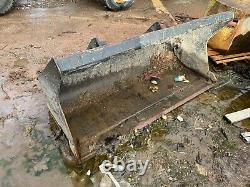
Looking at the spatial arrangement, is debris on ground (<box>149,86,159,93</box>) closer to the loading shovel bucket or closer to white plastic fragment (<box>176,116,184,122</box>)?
the loading shovel bucket

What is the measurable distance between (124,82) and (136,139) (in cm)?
74

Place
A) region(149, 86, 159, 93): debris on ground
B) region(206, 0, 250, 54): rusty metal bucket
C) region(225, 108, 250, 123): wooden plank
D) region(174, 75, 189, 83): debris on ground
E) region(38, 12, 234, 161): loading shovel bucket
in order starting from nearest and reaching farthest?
region(38, 12, 234, 161): loading shovel bucket
region(225, 108, 250, 123): wooden plank
region(149, 86, 159, 93): debris on ground
region(174, 75, 189, 83): debris on ground
region(206, 0, 250, 54): rusty metal bucket

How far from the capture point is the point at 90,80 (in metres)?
3.75

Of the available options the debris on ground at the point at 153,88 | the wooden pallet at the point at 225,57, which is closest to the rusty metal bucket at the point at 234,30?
the wooden pallet at the point at 225,57

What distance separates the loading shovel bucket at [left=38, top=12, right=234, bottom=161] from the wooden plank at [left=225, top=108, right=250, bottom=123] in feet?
1.74

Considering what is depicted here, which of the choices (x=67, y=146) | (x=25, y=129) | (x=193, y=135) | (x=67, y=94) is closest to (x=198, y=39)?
(x=193, y=135)

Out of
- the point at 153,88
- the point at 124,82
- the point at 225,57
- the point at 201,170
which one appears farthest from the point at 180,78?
the point at 201,170

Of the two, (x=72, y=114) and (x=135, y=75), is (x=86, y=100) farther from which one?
(x=135, y=75)

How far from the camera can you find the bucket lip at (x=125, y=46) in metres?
3.24

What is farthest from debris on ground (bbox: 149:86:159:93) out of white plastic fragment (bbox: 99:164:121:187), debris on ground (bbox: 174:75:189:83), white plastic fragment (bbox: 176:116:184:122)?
white plastic fragment (bbox: 99:164:121:187)

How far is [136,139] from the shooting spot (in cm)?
379

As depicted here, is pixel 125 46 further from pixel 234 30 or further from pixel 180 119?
pixel 234 30

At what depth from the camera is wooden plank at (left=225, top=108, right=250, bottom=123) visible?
159 inches

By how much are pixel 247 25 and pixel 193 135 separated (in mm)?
1886
